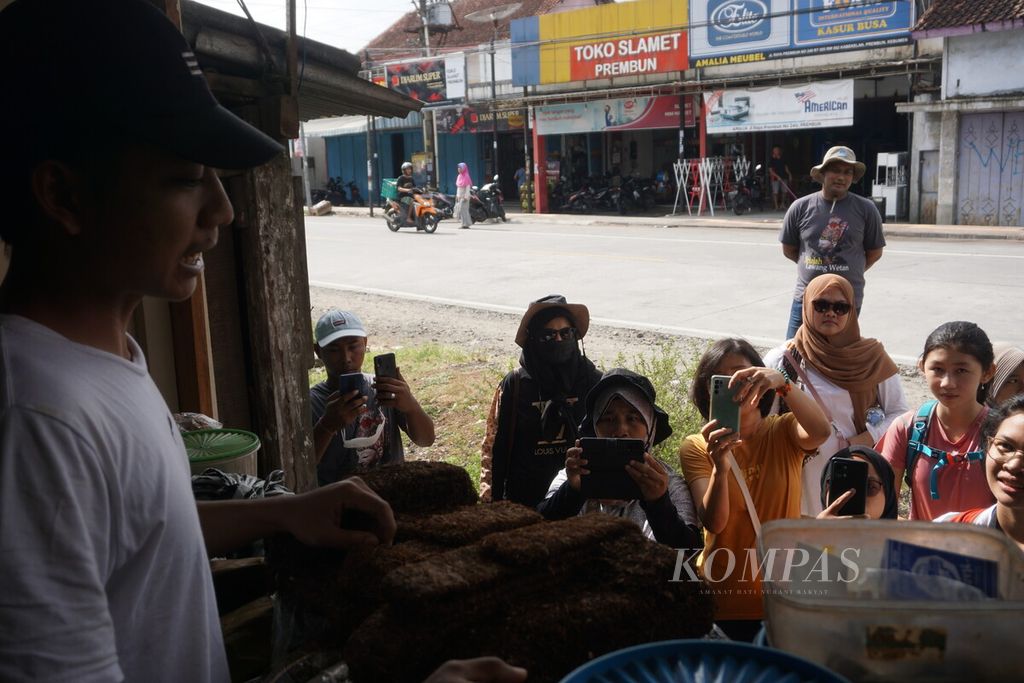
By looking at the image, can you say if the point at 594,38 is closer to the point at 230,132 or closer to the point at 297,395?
the point at 297,395

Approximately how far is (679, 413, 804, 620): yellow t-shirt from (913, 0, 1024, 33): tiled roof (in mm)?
18741

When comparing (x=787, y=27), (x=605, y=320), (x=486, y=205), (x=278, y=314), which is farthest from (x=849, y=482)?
(x=787, y=27)

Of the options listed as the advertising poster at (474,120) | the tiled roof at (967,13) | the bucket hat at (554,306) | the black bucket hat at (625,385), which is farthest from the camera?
the advertising poster at (474,120)

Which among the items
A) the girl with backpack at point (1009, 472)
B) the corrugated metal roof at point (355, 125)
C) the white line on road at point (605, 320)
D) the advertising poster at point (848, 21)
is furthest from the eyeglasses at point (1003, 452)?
the corrugated metal roof at point (355, 125)

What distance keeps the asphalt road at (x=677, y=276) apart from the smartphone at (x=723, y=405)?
19.9ft

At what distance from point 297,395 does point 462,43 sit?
37200mm

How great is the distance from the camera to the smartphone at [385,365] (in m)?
3.85

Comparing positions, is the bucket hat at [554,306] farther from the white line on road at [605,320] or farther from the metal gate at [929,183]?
the metal gate at [929,183]

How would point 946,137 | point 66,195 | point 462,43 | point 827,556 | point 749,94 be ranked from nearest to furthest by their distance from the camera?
1. point 66,195
2. point 827,556
3. point 946,137
4. point 749,94
5. point 462,43

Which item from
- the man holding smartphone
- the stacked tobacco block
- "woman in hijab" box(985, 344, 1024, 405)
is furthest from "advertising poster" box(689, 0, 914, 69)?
the stacked tobacco block

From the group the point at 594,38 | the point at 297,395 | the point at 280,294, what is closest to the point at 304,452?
the point at 297,395

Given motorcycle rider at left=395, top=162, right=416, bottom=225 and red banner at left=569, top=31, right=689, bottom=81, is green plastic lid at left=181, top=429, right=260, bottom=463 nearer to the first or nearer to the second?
motorcycle rider at left=395, top=162, right=416, bottom=225

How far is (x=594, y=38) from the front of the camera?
91.0 feet

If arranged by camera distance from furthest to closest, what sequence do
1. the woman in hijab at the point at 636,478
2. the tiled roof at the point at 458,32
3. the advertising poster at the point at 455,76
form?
the tiled roof at the point at 458,32 → the advertising poster at the point at 455,76 → the woman in hijab at the point at 636,478
